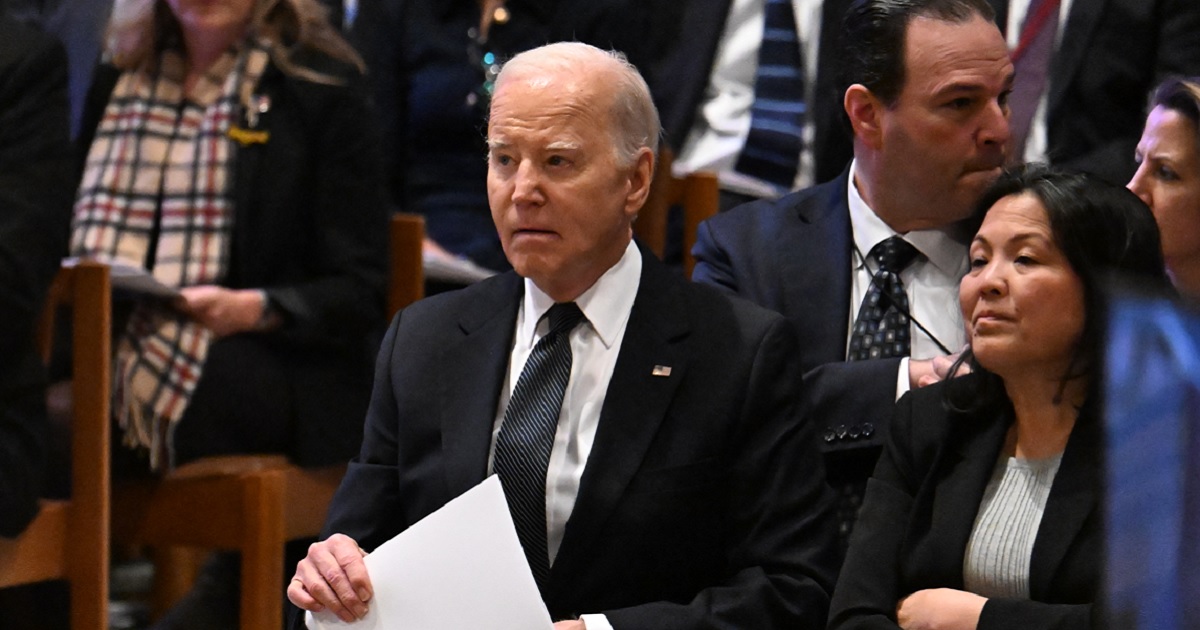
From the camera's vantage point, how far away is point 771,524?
2049mm

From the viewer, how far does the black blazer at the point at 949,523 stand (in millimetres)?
1833

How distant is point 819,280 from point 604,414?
22.9 inches

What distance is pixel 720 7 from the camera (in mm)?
3646

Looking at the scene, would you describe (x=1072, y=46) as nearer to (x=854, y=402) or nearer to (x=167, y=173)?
(x=854, y=402)

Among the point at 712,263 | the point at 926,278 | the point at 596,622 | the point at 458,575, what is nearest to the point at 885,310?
the point at 926,278

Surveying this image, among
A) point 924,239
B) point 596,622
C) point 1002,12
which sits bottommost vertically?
point 596,622

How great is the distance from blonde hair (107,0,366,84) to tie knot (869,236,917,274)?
129 centimetres

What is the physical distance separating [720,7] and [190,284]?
139 cm

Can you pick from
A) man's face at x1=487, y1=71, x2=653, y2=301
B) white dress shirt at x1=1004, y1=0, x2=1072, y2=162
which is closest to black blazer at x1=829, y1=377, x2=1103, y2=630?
man's face at x1=487, y1=71, x2=653, y2=301

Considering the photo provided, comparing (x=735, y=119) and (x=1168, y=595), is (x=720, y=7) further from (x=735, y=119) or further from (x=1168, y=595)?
(x=1168, y=595)

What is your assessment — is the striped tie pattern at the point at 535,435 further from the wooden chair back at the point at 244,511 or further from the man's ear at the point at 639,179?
the wooden chair back at the point at 244,511

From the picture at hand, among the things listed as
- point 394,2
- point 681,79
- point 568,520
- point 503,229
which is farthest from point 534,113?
point 394,2

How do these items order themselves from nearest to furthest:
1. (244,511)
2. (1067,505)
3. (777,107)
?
(1067,505), (244,511), (777,107)

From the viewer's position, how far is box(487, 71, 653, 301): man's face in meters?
2.11
